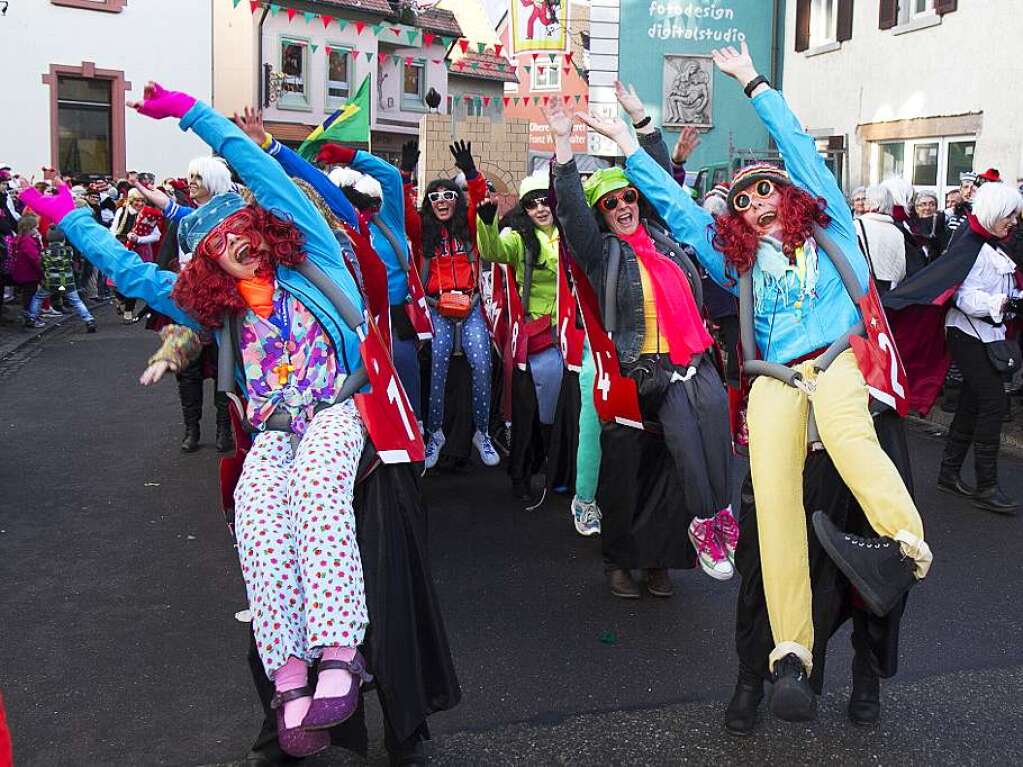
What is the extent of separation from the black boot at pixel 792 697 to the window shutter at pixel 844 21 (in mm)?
16140

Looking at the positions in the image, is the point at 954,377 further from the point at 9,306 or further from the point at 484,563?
the point at 9,306

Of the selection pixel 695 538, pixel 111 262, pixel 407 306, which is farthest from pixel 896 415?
pixel 407 306

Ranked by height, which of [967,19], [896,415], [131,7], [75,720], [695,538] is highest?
[131,7]

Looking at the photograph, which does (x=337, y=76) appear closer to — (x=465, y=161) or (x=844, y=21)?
(x=844, y=21)

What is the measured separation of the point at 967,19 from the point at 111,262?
1377 centimetres

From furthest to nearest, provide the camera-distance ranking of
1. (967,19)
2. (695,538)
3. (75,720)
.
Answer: (967,19), (695,538), (75,720)

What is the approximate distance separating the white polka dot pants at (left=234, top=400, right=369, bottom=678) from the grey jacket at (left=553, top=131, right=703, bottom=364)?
1635 mm

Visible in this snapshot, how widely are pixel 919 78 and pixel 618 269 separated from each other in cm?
1287

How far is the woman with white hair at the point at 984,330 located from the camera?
6375mm

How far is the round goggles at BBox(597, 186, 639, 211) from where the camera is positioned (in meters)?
4.71

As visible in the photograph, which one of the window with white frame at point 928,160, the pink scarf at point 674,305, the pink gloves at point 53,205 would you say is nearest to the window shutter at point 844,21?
the window with white frame at point 928,160

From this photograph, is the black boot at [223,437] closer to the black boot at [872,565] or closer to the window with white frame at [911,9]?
the black boot at [872,565]

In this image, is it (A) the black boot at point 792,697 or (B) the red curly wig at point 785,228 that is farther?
(B) the red curly wig at point 785,228

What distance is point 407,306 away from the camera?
676cm
